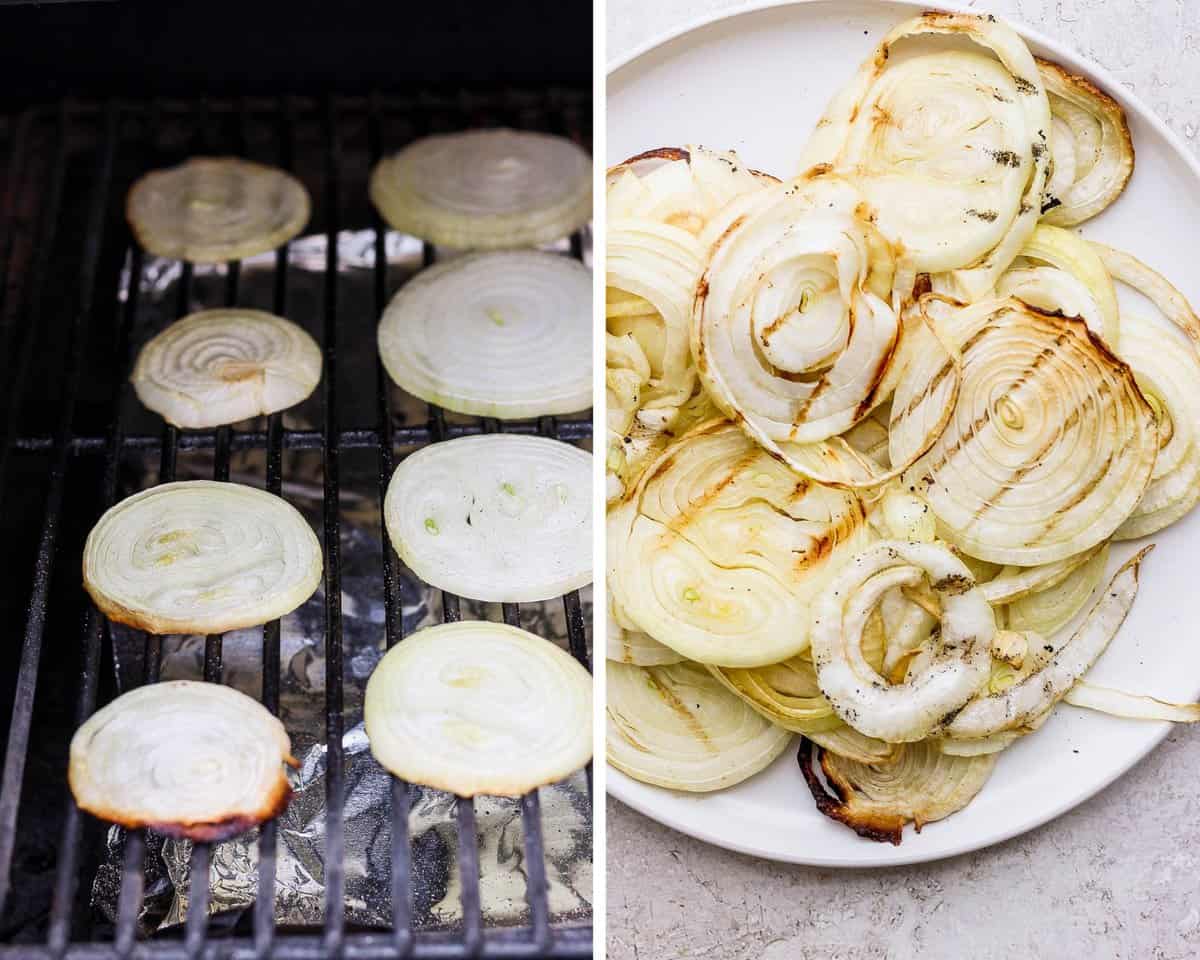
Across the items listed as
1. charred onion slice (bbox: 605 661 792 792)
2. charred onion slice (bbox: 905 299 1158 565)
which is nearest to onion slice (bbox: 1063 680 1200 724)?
charred onion slice (bbox: 905 299 1158 565)

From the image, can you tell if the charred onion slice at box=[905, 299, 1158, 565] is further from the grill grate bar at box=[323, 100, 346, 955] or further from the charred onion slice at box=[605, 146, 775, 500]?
the grill grate bar at box=[323, 100, 346, 955]

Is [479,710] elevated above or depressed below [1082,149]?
below

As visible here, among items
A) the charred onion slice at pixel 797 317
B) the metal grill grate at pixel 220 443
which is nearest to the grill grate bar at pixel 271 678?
the metal grill grate at pixel 220 443

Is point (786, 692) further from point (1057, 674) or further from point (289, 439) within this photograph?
point (289, 439)

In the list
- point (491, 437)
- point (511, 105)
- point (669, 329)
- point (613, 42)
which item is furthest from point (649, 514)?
point (511, 105)

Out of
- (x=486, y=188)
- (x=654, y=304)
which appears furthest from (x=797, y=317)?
(x=486, y=188)

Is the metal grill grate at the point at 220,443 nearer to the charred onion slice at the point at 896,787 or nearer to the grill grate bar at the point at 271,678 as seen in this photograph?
the grill grate bar at the point at 271,678
